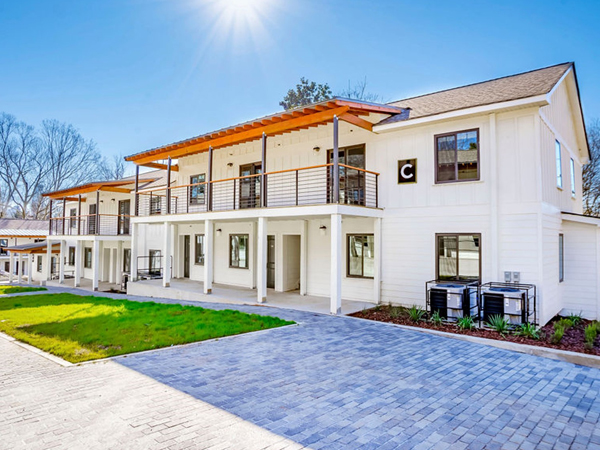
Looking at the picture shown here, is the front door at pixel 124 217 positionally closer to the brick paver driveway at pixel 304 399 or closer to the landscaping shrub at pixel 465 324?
the brick paver driveway at pixel 304 399

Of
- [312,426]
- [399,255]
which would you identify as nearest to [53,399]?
[312,426]

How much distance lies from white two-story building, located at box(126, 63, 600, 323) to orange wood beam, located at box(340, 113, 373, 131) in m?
0.05

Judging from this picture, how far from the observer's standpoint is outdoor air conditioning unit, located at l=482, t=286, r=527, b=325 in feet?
26.9

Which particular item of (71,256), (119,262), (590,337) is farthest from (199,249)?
(71,256)

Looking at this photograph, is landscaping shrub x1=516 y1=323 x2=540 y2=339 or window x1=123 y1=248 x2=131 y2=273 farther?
window x1=123 y1=248 x2=131 y2=273

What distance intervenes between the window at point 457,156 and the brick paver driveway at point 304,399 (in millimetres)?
4855

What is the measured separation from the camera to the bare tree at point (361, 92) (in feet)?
92.6

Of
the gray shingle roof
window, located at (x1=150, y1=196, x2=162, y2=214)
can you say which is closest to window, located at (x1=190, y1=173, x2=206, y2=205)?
window, located at (x1=150, y1=196, x2=162, y2=214)

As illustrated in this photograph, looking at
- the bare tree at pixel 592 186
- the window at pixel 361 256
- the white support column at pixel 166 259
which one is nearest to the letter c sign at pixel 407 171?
the window at pixel 361 256

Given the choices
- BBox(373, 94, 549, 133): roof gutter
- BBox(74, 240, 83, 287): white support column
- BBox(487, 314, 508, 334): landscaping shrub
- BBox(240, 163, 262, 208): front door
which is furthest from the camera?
BBox(74, 240, 83, 287): white support column

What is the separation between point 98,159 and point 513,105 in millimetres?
47608

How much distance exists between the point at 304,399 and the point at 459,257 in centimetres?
696

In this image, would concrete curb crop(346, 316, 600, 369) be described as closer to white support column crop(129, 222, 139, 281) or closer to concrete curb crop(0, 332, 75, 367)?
concrete curb crop(0, 332, 75, 367)

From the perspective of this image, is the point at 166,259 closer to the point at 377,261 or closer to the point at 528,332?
the point at 377,261
